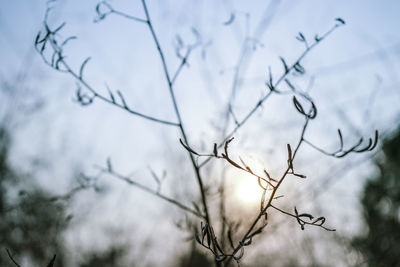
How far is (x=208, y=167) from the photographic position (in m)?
1.87

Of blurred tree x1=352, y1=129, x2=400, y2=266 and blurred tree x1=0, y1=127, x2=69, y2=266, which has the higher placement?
blurred tree x1=352, y1=129, x2=400, y2=266

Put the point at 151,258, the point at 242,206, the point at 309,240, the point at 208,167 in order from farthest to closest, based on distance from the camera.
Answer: the point at 151,258 < the point at 309,240 < the point at 242,206 < the point at 208,167

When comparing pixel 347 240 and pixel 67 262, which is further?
pixel 67 262

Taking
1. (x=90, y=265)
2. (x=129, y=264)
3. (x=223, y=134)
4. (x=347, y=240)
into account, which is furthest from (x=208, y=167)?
(x=90, y=265)

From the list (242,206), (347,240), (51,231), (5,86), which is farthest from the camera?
(51,231)

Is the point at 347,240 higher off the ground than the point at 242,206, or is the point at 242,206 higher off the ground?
the point at 347,240

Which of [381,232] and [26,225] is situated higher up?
[381,232]

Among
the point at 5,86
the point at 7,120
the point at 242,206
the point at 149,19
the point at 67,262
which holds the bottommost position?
the point at 67,262

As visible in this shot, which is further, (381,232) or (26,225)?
(26,225)

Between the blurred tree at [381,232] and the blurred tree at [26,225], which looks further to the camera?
the blurred tree at [26,225]

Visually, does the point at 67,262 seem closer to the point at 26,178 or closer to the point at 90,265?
the point at 90,265

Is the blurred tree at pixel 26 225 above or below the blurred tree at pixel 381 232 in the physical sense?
below

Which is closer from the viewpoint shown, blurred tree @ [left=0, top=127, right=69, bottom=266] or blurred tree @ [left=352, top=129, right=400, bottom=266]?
blurred tree @ [left=352, top=129, right=400, bottom=266]

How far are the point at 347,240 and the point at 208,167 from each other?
2.10 meters
